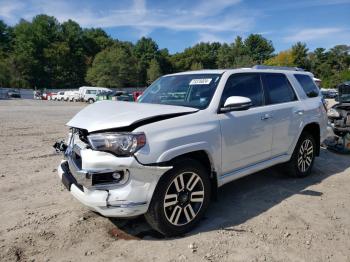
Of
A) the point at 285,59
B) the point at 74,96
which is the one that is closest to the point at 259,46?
the point at 285,59

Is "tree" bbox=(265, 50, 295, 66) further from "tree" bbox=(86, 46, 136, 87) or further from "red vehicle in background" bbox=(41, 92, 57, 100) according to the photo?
"red vehicle in background" bbox=(41, 92, 57, 100)

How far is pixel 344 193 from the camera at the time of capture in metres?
4.97

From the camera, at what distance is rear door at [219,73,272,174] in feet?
13.1

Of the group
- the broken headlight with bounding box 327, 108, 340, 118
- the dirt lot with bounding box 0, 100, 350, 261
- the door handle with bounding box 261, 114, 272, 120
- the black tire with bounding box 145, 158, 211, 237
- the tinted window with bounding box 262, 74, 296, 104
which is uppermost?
the tinted window with bounding box 262, 74, 296, 104

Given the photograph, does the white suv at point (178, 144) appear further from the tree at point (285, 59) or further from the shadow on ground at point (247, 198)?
the tree at point (285, 59)

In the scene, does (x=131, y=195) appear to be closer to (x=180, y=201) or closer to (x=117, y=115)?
(x=180, y=201)

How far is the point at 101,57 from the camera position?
7462 centimetres

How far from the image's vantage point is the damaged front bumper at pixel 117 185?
10.3 feet

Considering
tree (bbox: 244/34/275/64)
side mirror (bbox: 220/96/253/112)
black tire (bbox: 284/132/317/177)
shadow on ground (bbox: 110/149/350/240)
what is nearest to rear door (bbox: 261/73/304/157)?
black tire (bbox: 284/132/317/177)

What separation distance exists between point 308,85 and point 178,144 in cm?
361

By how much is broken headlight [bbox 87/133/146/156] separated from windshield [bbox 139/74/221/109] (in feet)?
3.46

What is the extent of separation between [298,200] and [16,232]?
369cm

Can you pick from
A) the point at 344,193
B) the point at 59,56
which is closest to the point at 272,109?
the point at 344,193

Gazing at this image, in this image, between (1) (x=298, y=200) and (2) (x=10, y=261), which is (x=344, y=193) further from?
(2) (x=10, y=261)
